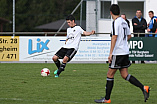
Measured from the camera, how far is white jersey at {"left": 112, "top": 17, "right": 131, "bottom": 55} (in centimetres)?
761

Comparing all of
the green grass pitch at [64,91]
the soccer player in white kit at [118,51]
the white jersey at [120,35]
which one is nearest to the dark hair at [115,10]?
the soccer player in white kit at [118,51]

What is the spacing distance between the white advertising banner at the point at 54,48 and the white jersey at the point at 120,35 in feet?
36.6

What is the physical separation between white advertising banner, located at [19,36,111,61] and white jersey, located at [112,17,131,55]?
11162mm

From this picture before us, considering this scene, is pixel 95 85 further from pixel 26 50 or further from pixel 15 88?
pixel 26 50

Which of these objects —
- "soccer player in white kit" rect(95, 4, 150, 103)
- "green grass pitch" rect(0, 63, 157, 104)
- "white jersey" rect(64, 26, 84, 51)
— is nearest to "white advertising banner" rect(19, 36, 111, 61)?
"white jersey" rect(64, 26, 84, 51)

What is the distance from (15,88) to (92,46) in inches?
372

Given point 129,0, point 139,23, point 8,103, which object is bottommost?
point 8,103

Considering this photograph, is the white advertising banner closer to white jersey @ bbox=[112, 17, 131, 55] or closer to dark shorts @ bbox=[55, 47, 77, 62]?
dark shorts @ bbox=[55, 47, 77, 62]

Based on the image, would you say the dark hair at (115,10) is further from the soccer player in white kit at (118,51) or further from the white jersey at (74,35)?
the white jersey at (74,35)

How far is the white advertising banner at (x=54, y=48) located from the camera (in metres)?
19.0

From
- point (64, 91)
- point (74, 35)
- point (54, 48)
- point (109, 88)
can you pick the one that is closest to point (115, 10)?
point (109, 88)

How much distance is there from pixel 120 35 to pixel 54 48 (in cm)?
1155

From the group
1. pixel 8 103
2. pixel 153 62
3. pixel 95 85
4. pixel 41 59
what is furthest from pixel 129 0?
pixel 8 103

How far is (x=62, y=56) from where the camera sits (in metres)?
12.9
